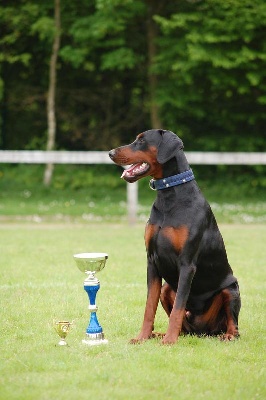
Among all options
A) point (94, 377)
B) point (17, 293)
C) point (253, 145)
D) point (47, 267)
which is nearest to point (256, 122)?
point (253, 145)

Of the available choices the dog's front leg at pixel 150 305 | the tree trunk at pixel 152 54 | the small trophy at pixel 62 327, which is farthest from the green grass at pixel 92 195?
the small trophy at pixel 62 327

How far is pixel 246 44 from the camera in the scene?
18406 mm

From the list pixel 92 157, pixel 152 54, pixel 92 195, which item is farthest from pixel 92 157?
pixel 152 54

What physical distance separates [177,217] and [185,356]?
1.01m

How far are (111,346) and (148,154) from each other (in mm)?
1406

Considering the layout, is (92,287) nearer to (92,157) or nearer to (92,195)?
(92,157)

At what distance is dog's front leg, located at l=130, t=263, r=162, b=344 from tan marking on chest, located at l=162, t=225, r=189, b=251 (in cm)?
29

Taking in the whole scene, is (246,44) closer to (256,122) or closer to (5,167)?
(256,122)

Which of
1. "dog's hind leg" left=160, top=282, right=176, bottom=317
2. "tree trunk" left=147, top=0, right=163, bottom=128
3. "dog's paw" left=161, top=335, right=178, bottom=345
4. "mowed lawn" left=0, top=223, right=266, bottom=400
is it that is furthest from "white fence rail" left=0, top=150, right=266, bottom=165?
"dog's paw" left=161, top=335, right=178, bottom=345

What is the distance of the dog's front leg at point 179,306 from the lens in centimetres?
547

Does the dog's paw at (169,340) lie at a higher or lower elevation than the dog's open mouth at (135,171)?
lower

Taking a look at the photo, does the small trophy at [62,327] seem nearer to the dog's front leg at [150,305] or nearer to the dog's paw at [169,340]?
the dog's front leg at [150,305]

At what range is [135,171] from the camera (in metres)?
5.66

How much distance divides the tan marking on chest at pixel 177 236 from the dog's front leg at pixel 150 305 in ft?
0.94
